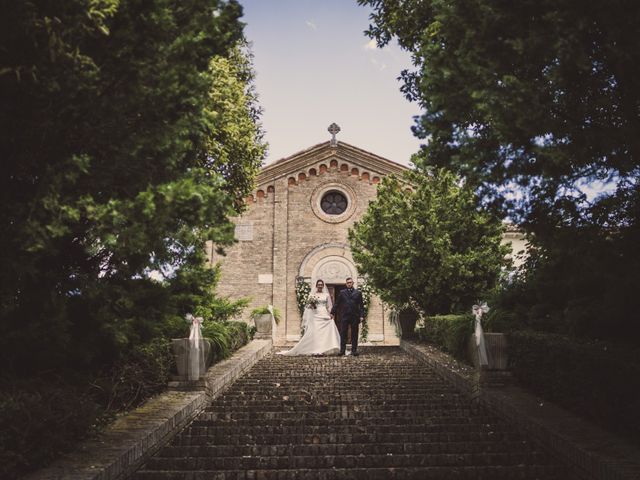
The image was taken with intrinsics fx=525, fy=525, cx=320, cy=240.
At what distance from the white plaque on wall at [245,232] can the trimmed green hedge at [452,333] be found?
975cm

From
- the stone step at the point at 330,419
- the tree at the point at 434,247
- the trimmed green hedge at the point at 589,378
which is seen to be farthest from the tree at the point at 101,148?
the tree at the point at 434,247

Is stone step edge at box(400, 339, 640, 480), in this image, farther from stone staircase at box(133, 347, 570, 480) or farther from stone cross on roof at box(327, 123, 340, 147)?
stone cross on roof at box(327, 123, 340, 147)

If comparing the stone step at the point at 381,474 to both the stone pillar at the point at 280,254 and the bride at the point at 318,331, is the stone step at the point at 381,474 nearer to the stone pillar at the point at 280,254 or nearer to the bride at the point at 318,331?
the bride at the point at 318,331

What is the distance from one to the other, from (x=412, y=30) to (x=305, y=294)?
47.6 ft

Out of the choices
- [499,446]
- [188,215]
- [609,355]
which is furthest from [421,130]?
[499,446]

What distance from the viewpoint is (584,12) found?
12.8 ft

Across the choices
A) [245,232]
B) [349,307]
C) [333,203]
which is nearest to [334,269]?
[333,203]

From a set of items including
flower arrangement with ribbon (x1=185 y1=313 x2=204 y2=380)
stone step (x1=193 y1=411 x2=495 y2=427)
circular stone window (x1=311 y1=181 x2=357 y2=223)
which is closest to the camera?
stone step (x1=193 y1=411 x2=495 y2=427)

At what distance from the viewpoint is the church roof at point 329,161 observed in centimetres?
2262

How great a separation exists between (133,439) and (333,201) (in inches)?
719

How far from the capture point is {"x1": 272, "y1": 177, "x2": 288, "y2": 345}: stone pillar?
69.6 feet

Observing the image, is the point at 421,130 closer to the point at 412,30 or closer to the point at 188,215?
the point at 188,215

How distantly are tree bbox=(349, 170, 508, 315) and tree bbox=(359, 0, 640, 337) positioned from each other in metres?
8.55

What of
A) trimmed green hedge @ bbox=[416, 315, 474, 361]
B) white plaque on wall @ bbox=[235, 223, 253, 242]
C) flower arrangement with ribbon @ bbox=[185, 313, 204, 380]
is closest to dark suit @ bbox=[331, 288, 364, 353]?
trimmed green hedge @ bbox=[416, 315, 474, 361]
